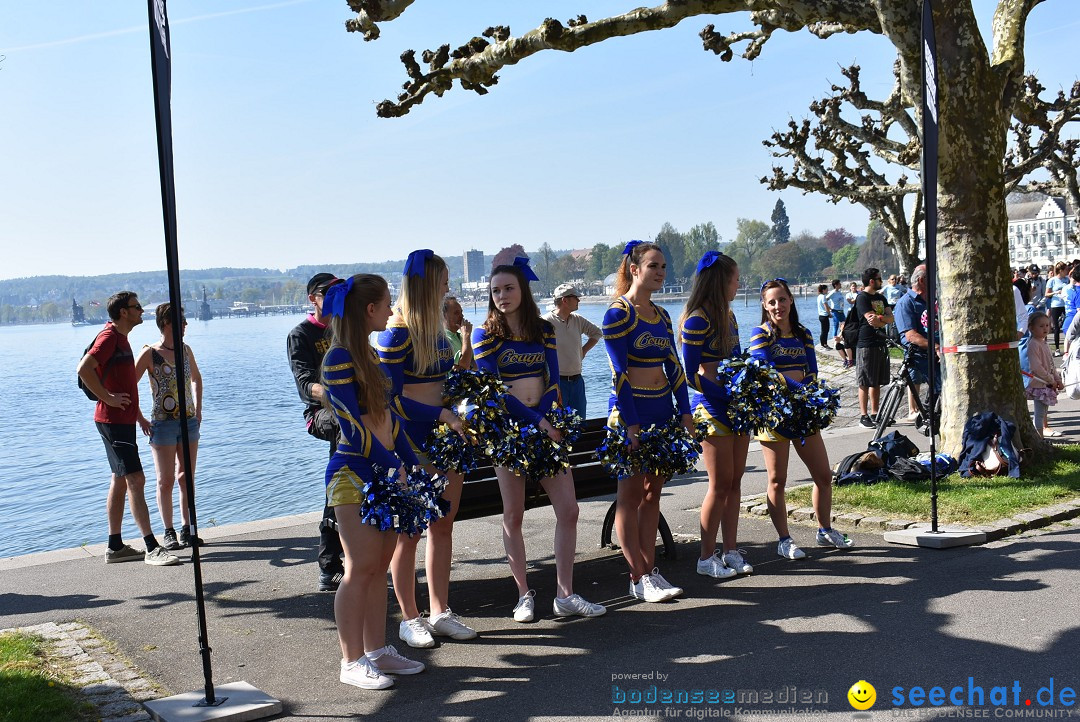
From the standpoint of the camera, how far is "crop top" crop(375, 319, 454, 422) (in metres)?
5.68

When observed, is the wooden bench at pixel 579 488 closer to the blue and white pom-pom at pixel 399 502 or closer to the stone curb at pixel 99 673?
the blue and white pom-pom at pixel 399 502

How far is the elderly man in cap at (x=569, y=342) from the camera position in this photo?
10797mm

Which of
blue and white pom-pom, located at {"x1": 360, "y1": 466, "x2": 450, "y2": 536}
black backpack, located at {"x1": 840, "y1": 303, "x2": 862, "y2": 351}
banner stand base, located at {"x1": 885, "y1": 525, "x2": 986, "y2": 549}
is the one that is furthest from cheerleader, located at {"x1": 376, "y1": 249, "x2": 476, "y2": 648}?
black backpack, located at {"x1": 840, "y1": 303, "x2": 862, "y2": 351}

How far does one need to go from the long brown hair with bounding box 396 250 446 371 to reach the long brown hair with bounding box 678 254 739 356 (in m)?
1.85

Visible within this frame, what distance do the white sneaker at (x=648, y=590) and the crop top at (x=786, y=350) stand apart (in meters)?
1.77

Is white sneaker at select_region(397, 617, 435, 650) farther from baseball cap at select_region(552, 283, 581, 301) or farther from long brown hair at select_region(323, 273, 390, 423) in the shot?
baseball cap at select_region(552, 283, 581, 301)

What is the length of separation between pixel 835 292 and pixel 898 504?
25.3 metres

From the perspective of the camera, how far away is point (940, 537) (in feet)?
23.4

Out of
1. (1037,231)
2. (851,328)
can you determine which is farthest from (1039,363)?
(1037,231)

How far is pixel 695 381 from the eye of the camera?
6.89m

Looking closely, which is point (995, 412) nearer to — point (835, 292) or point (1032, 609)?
point (1032, 609)

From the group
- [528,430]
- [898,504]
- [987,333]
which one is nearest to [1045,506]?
[898,504]

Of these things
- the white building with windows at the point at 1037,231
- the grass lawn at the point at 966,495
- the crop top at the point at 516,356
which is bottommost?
the grass lawn at the point at 966,495

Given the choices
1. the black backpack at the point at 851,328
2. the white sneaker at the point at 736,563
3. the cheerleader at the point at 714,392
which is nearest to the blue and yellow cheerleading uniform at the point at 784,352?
the cheerleader at the point at 714,392
